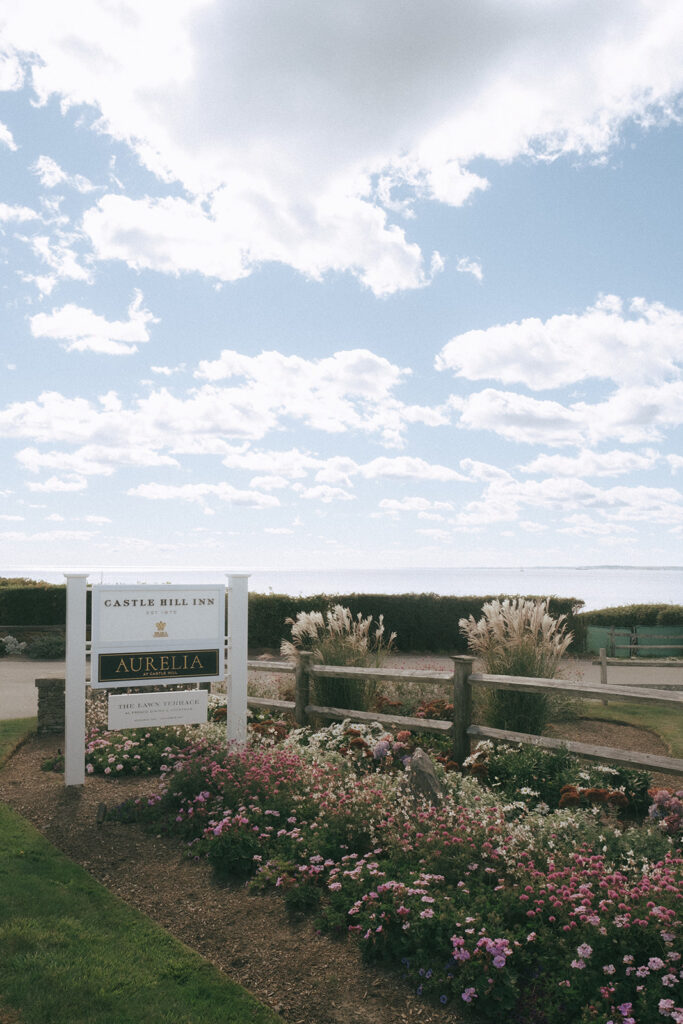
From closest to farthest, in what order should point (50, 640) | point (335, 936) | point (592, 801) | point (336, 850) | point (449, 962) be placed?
point (449, 962) < point (335, 936) < point (336, 850) < point (592, 801) < point (50, 640)

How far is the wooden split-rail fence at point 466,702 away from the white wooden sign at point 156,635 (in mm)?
1308

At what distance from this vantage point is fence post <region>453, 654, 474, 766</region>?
7688 millimetres

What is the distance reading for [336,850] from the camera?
17.1 feet

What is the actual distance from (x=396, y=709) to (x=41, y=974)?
18.9 feet

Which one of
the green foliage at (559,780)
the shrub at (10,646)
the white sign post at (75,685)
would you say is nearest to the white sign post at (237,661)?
the white sign post at (75,685)

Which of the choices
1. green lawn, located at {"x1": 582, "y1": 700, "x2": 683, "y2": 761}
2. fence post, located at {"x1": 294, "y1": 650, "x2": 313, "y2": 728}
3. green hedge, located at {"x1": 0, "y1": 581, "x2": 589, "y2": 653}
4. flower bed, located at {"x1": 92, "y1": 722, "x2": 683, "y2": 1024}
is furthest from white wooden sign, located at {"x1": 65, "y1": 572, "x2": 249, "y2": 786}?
green hedge, located at {"x1": 0, "y1": 581, "x2": 589, "y2": 653}

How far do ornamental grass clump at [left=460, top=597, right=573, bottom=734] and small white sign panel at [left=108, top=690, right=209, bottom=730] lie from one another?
10.5 feet

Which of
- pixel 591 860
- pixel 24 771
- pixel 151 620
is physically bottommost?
pixel 24 771

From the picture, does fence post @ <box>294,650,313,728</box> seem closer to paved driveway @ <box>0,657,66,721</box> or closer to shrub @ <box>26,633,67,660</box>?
paved driveway @ <box>0,657,66,721</box>

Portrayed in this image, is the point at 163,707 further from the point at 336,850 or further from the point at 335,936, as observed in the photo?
the point at 335,936

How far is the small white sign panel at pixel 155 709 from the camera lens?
306 inches

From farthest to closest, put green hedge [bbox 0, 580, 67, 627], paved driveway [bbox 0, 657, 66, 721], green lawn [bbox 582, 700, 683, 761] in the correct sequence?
1. green hedge [bbox 0, 580, 67, 627]
2. paved driveway [bbox 0, 657, 66, 721]
3. green lawn [bbox 582, 700, 683, 761]

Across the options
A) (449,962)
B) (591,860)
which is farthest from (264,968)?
(591,860)

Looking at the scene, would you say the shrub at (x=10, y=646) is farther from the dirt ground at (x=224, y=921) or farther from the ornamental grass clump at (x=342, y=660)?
the dirt ground at (x=224, y=921)
